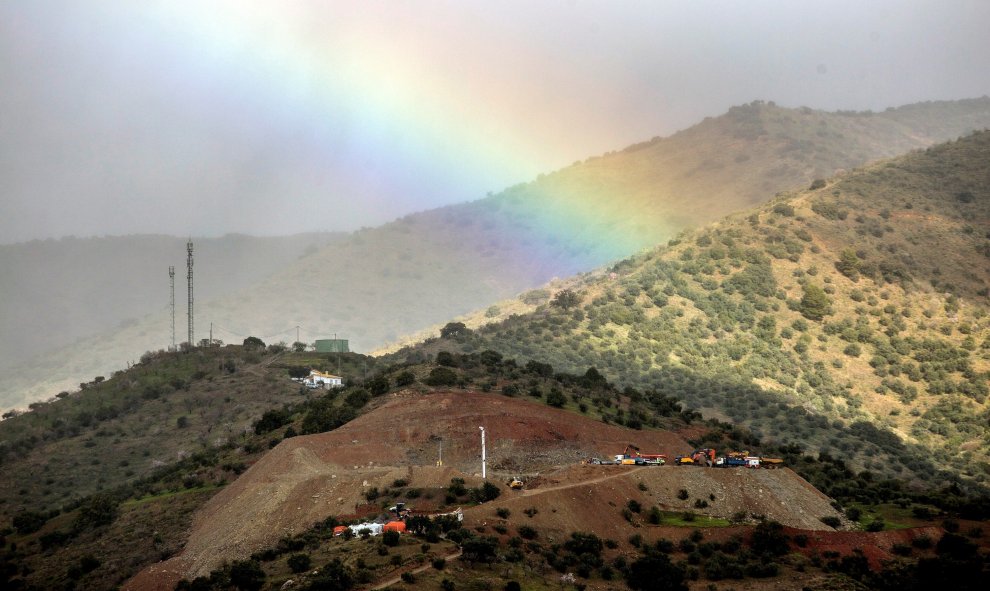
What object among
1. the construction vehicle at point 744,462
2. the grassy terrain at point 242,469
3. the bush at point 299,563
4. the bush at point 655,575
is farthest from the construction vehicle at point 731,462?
the bush at point 299,563

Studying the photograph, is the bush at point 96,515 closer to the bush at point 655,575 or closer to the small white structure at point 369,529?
the small white structure at point 369,529

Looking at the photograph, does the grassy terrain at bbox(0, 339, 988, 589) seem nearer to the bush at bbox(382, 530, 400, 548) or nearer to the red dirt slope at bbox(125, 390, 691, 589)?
the bush at bbox(382, 530, 400, 548)

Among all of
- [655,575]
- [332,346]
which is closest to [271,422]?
[655,575]

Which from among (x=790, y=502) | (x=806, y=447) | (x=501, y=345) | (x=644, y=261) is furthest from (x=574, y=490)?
(x=644, y=261)

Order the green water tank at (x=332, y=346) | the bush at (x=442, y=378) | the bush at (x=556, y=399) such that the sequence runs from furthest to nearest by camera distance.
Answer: the green water tank at (x=332, y=346) → the bush at (x=442, y=378) → the bush at (x=556, y=399)

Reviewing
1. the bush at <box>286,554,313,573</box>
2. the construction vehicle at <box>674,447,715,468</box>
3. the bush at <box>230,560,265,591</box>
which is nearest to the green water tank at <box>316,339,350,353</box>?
the construction vehicle at <box>674,447,715,468</box>

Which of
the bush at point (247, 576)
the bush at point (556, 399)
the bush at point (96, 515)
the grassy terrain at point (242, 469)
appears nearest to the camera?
the bush at point (247, 576)
